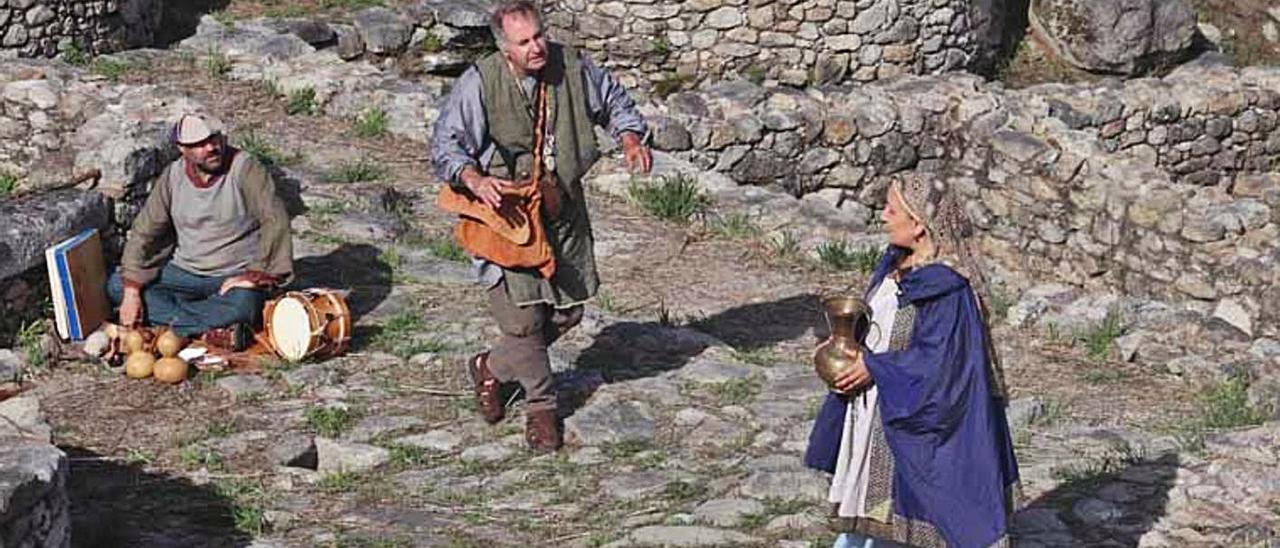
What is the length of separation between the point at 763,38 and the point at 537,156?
7739 millimetres

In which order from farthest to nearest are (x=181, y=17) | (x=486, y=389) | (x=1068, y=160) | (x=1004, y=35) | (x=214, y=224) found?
(x=1004, y=35), (x=181, y=17), (x=1068, y=160), (x=214, y=224), (x=486, y=389)

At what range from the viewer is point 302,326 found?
985 centimetres

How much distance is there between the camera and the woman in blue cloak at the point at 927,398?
21.9 feet

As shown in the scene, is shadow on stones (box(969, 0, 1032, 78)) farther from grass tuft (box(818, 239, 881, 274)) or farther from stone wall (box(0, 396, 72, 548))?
stone wall (box(0, 396, 72, 548))

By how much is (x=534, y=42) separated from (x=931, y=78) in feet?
25.7

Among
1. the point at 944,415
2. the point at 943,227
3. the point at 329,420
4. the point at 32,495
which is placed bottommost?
the point at 329,420

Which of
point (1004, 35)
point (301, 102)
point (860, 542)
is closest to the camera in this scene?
point (860, 542)

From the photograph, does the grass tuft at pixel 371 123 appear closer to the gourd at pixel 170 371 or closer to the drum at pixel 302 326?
the drum at pixel 302 326

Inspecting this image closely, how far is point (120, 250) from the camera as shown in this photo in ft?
35.5

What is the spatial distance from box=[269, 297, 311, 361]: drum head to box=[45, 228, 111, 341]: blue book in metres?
0.80

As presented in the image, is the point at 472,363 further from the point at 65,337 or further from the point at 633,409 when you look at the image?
the point at 65,337

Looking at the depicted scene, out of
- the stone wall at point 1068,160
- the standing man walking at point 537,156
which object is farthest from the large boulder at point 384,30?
the standing man walking at point 537,156

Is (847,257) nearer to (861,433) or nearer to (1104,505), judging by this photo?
(1104,505)

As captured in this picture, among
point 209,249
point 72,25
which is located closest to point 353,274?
point 209,249
